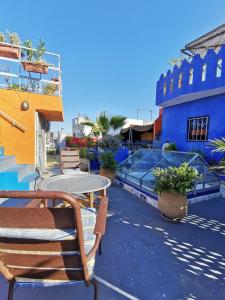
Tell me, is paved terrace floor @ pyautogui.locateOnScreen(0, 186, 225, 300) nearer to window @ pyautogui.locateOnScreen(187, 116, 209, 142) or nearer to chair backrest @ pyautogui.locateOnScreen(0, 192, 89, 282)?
chair backrest @ pyautogui.locateOnScreen(0, 192, 89, 282)

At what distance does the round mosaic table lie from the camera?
3450 millimetres

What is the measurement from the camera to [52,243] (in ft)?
4.54

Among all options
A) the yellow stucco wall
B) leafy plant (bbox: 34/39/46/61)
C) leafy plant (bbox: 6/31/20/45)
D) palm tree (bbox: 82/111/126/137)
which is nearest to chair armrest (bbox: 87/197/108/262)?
the yellow stucco wall

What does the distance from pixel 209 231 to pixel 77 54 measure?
15.1m

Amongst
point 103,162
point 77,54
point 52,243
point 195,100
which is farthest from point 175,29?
point 52,243

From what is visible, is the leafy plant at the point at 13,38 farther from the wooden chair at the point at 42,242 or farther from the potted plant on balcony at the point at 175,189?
the wooden chair at the point at 42,242

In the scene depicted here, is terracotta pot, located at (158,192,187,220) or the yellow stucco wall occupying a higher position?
the yellow stucco wall

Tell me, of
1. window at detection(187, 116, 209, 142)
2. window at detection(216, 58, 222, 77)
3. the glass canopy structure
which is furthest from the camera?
window at detection(187, 116, 209, 142)

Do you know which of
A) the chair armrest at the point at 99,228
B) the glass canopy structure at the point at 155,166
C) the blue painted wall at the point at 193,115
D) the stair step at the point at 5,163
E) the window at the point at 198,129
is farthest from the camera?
the window at the point at 198,129

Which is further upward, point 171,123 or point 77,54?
point 77,54

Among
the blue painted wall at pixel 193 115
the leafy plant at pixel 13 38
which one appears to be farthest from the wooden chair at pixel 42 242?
the blue painted wall at pixel 193 115

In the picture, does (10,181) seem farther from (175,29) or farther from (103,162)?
(175,29)

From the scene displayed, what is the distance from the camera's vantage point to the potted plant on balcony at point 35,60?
292 inches

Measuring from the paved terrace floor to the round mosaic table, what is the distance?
0.89 metres
